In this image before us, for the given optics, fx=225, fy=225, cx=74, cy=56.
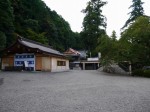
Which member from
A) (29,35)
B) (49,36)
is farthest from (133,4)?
(29,35)

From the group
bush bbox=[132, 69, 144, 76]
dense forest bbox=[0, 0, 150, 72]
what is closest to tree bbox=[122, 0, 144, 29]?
dense forest bbox=[0, 0, 150, 72]

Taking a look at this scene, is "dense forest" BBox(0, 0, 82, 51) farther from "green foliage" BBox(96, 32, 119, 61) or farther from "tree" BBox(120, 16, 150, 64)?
"tree" BBox(120, 16, 150, 64)

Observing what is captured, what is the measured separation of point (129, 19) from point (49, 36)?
18.3 m

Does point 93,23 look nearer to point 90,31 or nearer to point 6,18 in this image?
point 90,31

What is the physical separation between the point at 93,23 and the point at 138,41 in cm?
2519

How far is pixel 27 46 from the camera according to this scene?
25.5m

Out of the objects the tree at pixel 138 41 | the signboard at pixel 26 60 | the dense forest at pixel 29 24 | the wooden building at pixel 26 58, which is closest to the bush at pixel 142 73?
the tree at pixel 138 41

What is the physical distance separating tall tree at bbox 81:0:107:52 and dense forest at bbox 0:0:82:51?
7.61 m

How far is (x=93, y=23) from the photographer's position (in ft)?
163

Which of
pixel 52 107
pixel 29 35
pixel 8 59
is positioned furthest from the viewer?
pixel 29 35

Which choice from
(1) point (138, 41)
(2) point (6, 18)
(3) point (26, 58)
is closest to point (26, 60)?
(3) point (26, 58)

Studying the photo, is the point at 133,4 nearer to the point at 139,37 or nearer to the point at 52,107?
the point at 139,37

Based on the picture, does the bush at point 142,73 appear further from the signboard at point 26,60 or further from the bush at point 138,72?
the signboard at point 26,60

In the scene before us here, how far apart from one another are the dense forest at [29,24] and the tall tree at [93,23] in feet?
25.0
